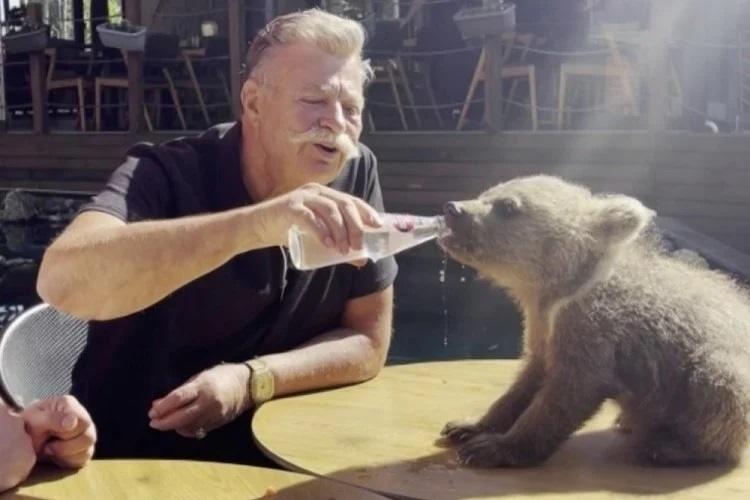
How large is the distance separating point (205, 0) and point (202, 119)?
2665 mm

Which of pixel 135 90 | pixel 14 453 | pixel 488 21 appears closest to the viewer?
pixel 14 453

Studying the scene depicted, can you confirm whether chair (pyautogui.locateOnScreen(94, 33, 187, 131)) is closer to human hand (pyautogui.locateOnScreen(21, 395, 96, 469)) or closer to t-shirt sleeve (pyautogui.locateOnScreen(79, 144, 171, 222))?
t-shirt sleeve (pyautogui.locateOnScreen(79, 144, 171, 222))

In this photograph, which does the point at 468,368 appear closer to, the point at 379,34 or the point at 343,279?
the point at 343,279

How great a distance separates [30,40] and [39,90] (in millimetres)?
517

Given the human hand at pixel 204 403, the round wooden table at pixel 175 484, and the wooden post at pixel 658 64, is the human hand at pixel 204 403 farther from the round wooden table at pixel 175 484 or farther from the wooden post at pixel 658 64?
the wooden post at pixel 658 64

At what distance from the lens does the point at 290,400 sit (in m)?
2.37

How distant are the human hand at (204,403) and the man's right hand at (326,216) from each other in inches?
20.0

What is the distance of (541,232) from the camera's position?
2203mm

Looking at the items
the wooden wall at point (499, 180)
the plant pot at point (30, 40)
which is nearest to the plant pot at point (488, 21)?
the wooden wall at point (499, 180)

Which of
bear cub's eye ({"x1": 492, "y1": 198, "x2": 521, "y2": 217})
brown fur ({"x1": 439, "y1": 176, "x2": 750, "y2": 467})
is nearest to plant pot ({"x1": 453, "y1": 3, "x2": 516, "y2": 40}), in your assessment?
bear cub's eye ({"x1": 492, "y1": 198, "x2": 521, "y2": 217})

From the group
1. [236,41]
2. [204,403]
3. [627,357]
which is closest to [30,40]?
[236,41]

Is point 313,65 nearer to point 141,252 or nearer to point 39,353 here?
point 141,252

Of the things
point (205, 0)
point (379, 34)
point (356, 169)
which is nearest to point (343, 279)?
point (356, 169)

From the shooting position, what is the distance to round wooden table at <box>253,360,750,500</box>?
1784mm
